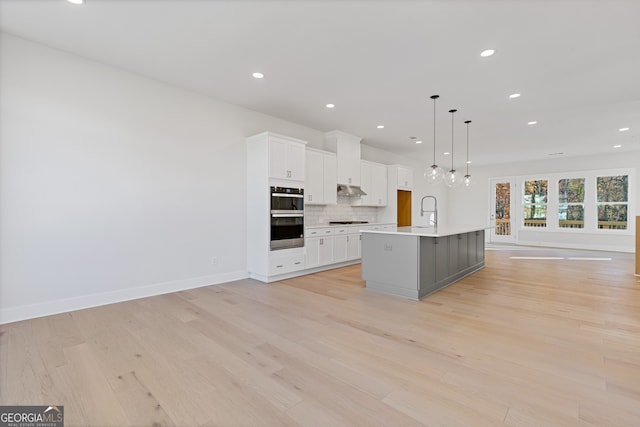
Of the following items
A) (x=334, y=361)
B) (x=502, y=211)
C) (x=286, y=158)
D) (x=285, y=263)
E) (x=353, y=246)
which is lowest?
(x=334, y=361)

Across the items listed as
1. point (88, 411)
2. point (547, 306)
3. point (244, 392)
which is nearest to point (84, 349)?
point (88, 411)

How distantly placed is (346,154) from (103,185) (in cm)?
436

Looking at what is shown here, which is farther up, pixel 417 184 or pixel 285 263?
pixel 417 184

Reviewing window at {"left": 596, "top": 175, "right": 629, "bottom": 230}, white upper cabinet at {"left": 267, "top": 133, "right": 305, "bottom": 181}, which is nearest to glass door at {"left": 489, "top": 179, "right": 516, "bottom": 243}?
window at {"left": 596, "top": 175, "right": 629, "bottom": 230}

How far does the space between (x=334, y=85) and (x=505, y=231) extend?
29.9ft

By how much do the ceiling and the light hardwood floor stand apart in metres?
2.88

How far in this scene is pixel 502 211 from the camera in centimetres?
1015

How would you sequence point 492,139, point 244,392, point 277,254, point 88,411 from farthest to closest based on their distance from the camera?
point 492,139 < point 277,254 < point 244,392 < point 88,411

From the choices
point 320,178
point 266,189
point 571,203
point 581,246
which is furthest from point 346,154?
point 581,246

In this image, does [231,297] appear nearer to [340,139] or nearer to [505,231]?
[340,139]

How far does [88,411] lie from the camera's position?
1.64 meters

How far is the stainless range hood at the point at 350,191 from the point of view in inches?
242

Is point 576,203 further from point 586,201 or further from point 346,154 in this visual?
point 346,154

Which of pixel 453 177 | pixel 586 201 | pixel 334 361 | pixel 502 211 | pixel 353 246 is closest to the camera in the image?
pixel 334 361
